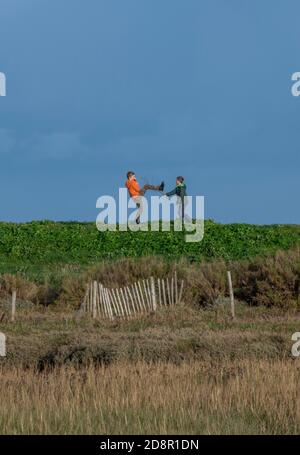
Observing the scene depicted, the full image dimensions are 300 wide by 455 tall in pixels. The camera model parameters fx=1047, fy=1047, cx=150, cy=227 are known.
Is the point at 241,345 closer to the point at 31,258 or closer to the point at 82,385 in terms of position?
the point at 82,385

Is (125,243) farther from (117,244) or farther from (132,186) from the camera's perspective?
(132,186)

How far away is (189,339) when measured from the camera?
19.7m

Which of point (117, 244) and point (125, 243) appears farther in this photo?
point (125, 243)

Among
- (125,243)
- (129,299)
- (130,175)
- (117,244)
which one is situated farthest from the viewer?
(125,243)

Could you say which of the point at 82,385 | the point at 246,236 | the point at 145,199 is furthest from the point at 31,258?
the point at 82,385

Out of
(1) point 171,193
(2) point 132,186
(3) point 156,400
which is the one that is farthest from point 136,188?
(3) point 156,400

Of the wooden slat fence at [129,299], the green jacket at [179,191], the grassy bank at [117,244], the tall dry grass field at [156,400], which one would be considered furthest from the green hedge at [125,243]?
the tall dry grass field at [156,400]

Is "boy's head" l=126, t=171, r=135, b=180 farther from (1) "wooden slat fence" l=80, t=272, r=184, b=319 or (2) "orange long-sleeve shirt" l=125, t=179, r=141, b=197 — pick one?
(1) "wooden slat fence" l=80, t=272, r=184, b=319

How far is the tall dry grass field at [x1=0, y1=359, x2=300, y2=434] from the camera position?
442 inches

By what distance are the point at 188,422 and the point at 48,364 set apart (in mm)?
7760

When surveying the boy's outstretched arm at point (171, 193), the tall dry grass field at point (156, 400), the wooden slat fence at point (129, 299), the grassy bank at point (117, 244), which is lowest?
the tall dry grass field at point (156, 400)

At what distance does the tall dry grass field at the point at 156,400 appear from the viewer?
36.8ft

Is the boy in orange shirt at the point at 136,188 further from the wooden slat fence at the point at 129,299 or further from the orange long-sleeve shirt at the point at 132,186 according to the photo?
the wooden slat fence at the point at 129,299

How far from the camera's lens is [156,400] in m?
12.8
